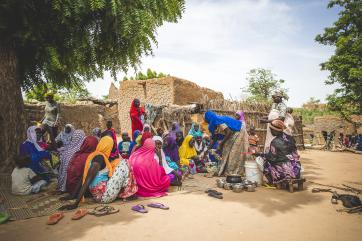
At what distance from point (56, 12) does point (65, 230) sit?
176 inches

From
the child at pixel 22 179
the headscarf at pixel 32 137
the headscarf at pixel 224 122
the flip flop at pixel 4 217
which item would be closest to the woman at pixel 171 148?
the headscarf at pixel 224 122

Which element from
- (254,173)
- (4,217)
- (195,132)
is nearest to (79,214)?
(4,217)

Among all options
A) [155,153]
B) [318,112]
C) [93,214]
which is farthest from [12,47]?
[318,112]

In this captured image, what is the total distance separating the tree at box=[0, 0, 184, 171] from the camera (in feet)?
18.3

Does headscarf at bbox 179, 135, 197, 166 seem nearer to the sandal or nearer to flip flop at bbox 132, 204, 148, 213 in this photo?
flip flop at bbox 132, 204, 148, 213

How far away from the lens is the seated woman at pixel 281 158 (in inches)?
226

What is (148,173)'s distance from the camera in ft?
17.6

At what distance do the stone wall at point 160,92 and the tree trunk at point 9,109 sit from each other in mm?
8043

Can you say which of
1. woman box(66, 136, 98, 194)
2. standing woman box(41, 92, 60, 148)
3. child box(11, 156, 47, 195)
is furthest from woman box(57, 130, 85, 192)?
standing woman box(41, 92, 60, 148)

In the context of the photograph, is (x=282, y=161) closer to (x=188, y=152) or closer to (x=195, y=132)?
(x=188, y=152)

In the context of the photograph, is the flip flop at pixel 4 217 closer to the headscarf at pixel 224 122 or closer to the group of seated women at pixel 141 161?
the group of seated women at pixel 141 161

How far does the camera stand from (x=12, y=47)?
6.55m

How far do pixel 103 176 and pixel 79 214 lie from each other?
2.93 feet

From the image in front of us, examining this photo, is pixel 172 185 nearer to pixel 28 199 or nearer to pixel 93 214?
pixel 93 214
